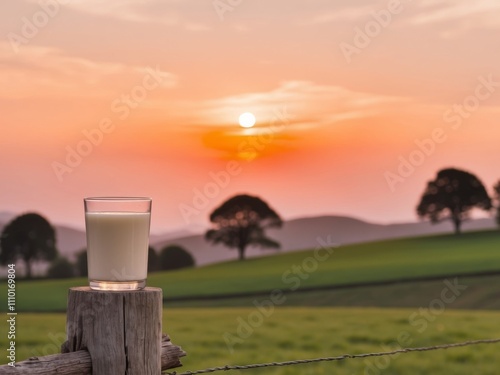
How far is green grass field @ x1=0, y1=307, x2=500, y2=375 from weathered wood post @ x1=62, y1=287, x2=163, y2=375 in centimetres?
683

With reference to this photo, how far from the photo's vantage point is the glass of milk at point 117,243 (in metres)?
3.00

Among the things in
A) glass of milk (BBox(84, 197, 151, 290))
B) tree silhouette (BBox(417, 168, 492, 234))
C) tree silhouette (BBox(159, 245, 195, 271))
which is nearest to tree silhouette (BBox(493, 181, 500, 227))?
tree silhouette (BBox(417, 168, 492, 234))

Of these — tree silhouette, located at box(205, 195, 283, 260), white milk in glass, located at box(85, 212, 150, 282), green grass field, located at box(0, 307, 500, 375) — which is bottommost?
green grass field, located at box(0, 307, 500, 375)

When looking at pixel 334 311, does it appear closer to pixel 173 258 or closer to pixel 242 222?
pixel 173 258

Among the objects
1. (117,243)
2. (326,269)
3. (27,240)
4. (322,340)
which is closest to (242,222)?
(326,269)

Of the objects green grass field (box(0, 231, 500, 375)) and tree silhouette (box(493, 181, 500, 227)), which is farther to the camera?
tree silhouette (box(493, 181, 500, 227))

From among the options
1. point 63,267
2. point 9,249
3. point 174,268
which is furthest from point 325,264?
point 9,249

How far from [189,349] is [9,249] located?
19755mm

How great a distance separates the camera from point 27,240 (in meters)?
28.7

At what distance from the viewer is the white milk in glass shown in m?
3.00

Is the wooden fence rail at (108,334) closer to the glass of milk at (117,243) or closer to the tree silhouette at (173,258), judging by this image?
the glass of milk at (117,243)

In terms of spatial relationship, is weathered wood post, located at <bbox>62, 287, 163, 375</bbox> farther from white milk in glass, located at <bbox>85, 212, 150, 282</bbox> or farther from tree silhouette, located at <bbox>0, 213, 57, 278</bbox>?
tree silhouette, located at <bbox>0, 213, 57, 278</bbox>

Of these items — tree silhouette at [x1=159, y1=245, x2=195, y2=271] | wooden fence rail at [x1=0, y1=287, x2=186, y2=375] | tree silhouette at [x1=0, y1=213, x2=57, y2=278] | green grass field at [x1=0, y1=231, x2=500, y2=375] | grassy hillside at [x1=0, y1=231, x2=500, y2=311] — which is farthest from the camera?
tree silhouette at [x1=159, y1=245, x2=195, y2=271]

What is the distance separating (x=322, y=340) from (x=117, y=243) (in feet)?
32.1
